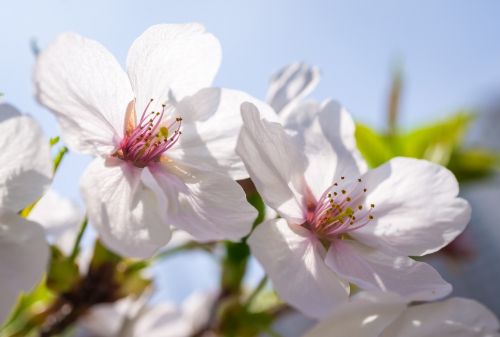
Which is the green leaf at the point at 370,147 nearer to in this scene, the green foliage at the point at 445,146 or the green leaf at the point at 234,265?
the green foliage at the point at 445,146

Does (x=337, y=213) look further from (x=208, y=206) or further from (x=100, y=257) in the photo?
(x=100, y=257)

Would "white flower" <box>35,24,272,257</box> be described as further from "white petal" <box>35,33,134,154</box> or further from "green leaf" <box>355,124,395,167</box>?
"green leaf" <box>355,124,395,167</box>

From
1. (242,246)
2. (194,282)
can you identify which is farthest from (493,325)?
(194,282)

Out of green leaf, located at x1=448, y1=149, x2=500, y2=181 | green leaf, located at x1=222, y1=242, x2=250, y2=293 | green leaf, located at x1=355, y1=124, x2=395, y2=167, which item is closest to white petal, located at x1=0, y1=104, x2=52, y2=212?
green leaf, located at x1=222, y1=242, x2=250, y2=293

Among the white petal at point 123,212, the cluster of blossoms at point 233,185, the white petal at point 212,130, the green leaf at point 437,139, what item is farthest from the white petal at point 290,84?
the green leaf at point 437,139

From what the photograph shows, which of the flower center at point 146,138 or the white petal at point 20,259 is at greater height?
the flower center at point 146,138

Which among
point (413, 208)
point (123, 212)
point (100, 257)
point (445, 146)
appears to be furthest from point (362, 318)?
point (445, 146)

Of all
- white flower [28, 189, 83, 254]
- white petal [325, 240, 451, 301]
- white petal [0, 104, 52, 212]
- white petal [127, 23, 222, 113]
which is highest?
white petal [127, 23, 222, 113]
